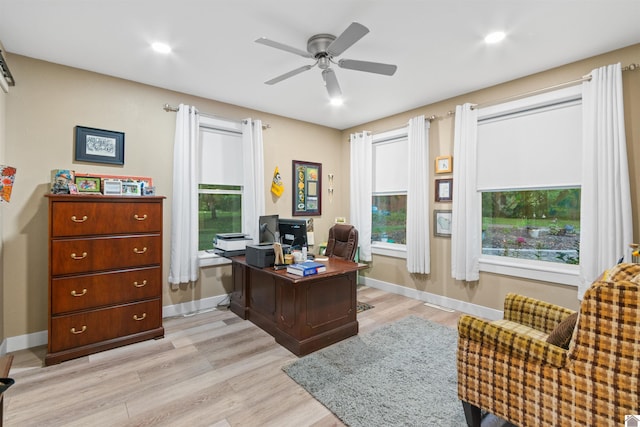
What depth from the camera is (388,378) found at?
94.3 inches

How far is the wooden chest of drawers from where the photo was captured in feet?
8.55

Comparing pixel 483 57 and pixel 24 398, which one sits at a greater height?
pixel 483 57

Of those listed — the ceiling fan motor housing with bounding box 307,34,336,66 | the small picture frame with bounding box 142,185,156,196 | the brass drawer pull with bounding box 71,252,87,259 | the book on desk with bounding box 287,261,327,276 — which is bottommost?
the book on desk with bounding box 287,261,327,276

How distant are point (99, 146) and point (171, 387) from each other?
2602mm

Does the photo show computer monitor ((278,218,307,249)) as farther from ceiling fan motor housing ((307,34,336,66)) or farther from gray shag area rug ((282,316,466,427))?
ceiling fan motor housing ((307,34,336,66))

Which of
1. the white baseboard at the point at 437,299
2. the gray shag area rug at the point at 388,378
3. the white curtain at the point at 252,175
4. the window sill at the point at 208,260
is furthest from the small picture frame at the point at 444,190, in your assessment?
the window sill at the point at 208,260

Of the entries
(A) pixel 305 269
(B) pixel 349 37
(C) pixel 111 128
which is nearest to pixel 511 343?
(A) pixel 305 269

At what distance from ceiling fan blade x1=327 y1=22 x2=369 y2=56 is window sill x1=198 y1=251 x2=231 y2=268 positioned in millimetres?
2922

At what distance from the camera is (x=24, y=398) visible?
2.14 meters

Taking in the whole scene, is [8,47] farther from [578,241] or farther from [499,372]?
[578,241]

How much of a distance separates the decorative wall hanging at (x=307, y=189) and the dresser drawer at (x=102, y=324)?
252 centimetres

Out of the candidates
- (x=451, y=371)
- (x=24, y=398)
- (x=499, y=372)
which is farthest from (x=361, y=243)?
A: (x=24, y=398)

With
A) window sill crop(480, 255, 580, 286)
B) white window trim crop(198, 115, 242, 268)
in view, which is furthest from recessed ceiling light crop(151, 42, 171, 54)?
window sill crop(480, 255, 580, 286)

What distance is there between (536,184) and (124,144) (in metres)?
4.68
